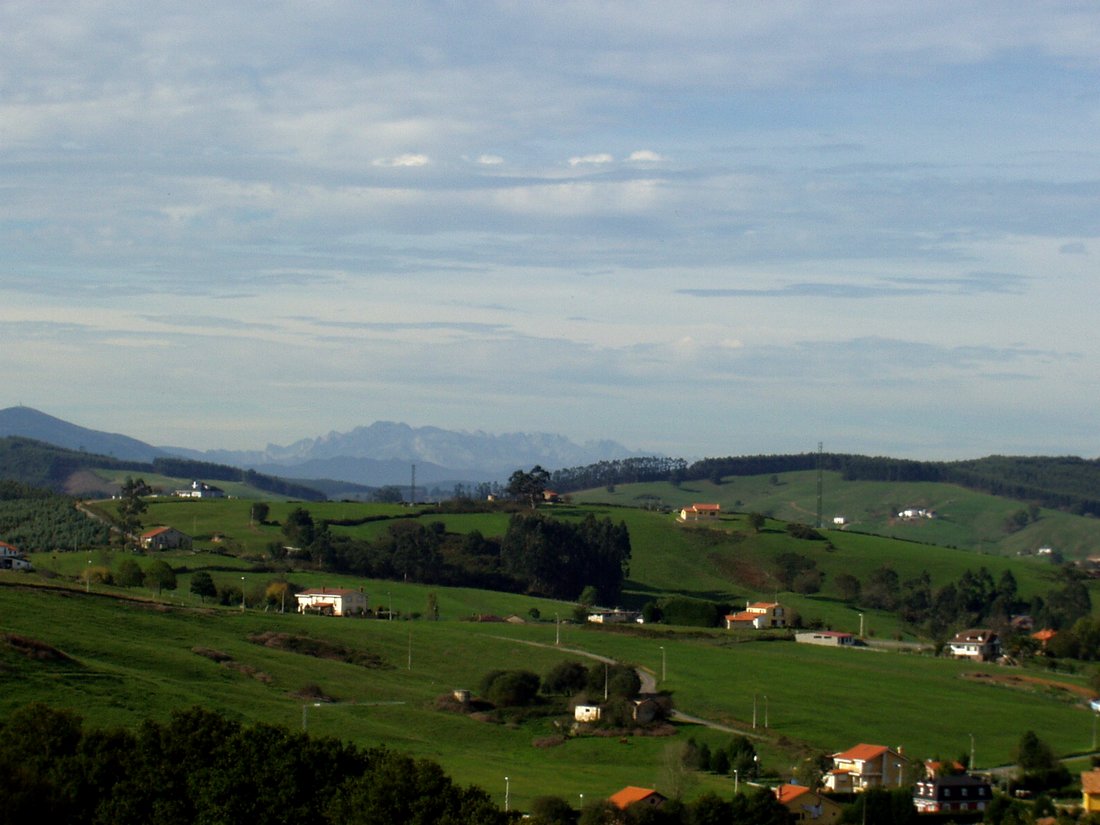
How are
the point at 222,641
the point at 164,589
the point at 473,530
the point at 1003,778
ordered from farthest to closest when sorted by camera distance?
1. the point at 473,530
2. the point at 164,589
3. the point at 222,641
4. the point at 1003,778

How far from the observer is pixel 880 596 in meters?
148

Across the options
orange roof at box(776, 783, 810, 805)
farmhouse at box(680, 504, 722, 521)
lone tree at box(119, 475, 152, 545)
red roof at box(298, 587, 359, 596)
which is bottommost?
orange roof at box(776, 783, 810, 805)

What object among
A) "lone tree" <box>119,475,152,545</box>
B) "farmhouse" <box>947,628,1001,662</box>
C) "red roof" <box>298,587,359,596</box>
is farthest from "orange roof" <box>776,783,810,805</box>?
"lone tree" <box>119,475,152,545</box>

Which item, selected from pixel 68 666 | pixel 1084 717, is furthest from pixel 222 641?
pixel 1084 717

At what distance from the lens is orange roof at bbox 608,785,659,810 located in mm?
58669

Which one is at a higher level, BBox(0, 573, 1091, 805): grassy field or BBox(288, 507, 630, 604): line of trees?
BBox(288, 507, 630, 604): line of trees

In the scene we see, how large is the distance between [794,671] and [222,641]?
35575 mm

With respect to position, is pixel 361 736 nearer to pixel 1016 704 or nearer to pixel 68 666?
pixel 68 666

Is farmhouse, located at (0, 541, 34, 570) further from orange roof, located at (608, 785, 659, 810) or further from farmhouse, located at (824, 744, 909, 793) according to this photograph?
orange roof, located at (608, 785, 659, 810)

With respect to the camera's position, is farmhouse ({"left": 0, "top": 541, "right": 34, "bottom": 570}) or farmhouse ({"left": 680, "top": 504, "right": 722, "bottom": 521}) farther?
farmhouse ({"left": 680, "top": 504, "right": 722, "bottom": 521})

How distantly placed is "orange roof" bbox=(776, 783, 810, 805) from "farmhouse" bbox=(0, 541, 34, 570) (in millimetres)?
69436

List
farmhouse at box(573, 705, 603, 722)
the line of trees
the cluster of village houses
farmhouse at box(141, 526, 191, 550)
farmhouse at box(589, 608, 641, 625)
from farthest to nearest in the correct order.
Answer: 1. the line of trees
2. farmhouse at box(141, 526, 191, 550)
3. farmhouse at box(589, 608, 641, 625)
4. farmhouse at box(573, 705, 603, 722)
5. the cluster of village houses

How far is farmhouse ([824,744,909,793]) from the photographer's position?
7119 centimetres

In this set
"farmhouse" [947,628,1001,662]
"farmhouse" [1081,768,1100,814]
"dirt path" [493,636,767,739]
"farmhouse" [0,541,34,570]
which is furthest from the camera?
"farmhouse" [947,628,1001,662]
